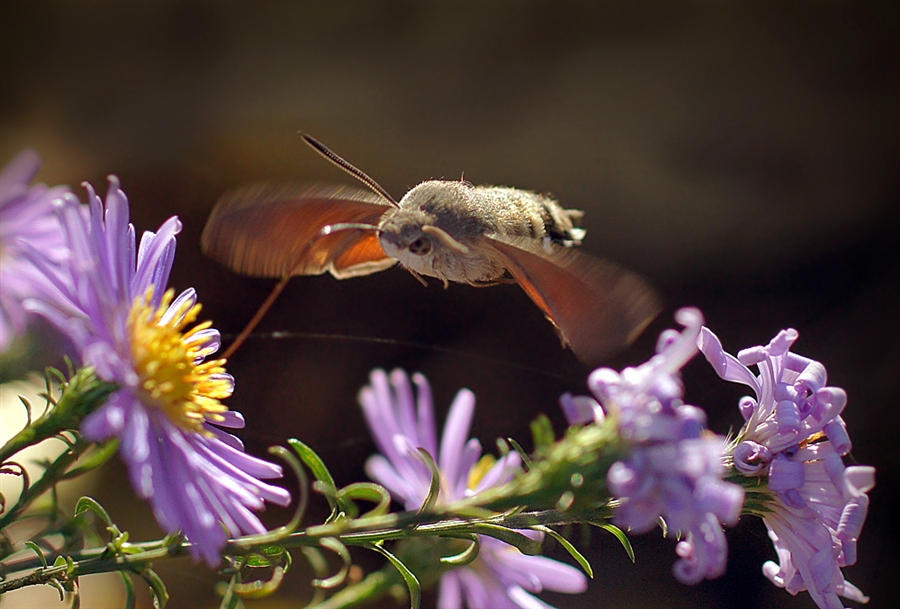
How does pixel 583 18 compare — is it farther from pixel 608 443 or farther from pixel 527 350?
pixel 608 443

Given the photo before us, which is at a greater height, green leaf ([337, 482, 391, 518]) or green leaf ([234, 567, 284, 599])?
green leaf ([337, 482, 391, 518])

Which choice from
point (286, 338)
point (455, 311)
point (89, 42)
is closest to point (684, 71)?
point (455, 311)

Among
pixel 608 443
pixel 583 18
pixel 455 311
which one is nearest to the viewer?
pixel 608 443

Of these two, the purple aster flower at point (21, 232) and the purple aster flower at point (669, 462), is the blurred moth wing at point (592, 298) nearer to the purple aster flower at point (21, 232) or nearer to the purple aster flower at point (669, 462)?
the purple aster flower at point (669, 462)

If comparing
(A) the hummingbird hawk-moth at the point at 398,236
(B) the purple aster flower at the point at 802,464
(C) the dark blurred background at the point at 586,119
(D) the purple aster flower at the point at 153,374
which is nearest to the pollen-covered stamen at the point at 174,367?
(D) the purple aster flower at the point at 153,374

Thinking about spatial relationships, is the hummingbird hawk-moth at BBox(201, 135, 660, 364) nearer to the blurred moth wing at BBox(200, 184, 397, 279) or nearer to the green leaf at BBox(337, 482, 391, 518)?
the blurred moth wing at BBox(200, 184, 397, 279)

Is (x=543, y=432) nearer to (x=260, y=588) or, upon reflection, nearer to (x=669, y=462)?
(x=669, y=462)

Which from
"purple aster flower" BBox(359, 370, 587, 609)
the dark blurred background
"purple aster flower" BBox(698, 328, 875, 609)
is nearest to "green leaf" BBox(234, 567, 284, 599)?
"purple aster flower" BBox(359, 370, 587, 609)
